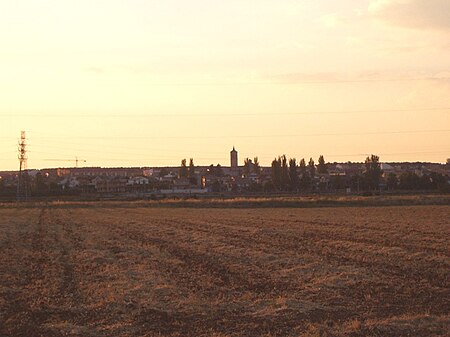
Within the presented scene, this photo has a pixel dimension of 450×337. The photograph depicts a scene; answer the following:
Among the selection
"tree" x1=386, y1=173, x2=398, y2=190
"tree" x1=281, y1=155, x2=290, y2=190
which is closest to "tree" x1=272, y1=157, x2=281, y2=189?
"tree" x1=281, y1=155, x2=290, y2=190

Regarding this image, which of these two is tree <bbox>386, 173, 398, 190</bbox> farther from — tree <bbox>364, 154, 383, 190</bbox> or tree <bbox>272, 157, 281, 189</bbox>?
tree <bbox>272, 157, 281, 189</bbox>

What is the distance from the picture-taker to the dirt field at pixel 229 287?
11680 mm

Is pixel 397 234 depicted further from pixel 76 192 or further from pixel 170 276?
pixel 76 192

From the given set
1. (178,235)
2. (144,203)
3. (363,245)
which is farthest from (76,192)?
(363,245)

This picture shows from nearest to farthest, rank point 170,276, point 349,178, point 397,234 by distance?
point 170,276 < point 397,234 < point 349,178

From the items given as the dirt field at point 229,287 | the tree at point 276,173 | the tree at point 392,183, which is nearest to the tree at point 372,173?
the tree at point 392,183

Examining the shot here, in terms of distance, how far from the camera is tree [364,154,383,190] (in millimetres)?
137500

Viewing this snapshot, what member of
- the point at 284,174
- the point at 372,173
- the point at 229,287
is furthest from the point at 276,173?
the point at 229,287

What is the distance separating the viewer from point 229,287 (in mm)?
15719

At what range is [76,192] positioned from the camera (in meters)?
125

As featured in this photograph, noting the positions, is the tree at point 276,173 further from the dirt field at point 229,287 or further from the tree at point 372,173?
the dirt field at point 229,287

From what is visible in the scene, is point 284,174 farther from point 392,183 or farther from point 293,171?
point 392,183

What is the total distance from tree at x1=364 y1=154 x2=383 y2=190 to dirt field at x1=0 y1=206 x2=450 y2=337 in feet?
365

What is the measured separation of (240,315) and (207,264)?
7.49m
